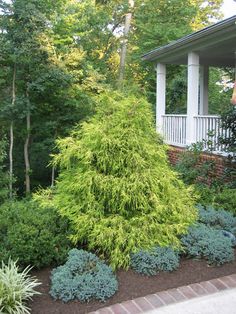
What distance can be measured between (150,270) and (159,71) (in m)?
8.49

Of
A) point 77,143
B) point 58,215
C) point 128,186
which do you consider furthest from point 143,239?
point 77,143

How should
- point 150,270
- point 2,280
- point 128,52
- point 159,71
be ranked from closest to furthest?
1. point 2,280
2. point 150,270
3. point 159,71
4. point 128,52

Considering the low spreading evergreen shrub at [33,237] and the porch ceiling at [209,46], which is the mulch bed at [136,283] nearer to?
the low spreading evergreen shrub at [33,237]

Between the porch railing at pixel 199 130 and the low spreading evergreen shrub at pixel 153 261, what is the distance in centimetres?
275

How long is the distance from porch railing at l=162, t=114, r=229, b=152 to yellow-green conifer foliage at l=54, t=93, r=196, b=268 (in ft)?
6.55

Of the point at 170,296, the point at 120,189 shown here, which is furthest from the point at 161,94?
the point at 170,296

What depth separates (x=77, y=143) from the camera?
4.15 metres

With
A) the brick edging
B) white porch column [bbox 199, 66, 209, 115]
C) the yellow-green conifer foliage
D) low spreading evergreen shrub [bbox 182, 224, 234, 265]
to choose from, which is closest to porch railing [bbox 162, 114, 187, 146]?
white porch column [bbox 199, 66, 209, 115]

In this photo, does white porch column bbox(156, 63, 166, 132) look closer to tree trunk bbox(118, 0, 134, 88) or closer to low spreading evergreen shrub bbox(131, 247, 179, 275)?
low spreading evergreen shrub bbox(131, 247, 179, 275)

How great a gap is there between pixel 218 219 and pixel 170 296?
1640 millimetres

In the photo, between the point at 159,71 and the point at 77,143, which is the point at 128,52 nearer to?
the point at 159,71

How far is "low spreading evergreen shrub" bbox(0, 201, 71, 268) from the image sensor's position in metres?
3.49

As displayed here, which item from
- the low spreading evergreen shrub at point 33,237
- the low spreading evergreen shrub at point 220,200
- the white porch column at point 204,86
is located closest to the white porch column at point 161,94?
the white porch column at point 204,86

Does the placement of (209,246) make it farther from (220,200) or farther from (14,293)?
(14,293)
